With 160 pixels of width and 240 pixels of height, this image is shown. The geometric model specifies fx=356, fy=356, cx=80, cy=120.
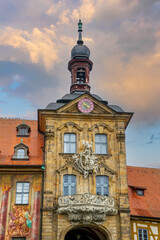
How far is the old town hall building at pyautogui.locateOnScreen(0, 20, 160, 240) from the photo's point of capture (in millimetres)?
27688

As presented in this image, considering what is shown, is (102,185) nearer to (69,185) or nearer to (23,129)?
(69,185)

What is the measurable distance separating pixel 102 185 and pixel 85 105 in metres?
7.30

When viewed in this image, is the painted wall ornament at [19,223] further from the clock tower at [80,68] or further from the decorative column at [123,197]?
the clock tower at [80,68]

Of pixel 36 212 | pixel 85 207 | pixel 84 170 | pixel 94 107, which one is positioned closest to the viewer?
pixel 85 207

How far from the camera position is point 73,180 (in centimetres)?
2933

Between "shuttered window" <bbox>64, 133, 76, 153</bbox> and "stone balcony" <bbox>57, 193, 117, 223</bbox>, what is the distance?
439cm

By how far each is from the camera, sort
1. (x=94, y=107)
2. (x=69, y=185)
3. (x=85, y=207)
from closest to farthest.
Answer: (x=85, y=207)
(x=69, y=185)
(x=94, y=107)

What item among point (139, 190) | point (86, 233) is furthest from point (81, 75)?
point (86, 233)

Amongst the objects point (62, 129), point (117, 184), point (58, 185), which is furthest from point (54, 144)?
point (117, 184)

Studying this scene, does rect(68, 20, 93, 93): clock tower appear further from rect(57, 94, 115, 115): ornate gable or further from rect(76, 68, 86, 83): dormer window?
rect(57, 94, 115, 115): ornate gable

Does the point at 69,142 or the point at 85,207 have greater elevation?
the point at 69,142

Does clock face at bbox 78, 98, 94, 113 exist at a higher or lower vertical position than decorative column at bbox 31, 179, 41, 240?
higher

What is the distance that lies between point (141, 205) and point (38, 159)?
10196mm

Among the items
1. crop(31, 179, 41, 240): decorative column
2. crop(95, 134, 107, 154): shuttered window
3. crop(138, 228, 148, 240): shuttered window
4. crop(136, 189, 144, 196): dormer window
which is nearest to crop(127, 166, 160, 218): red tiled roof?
crop(136, 189, 144, 196): dormer window
